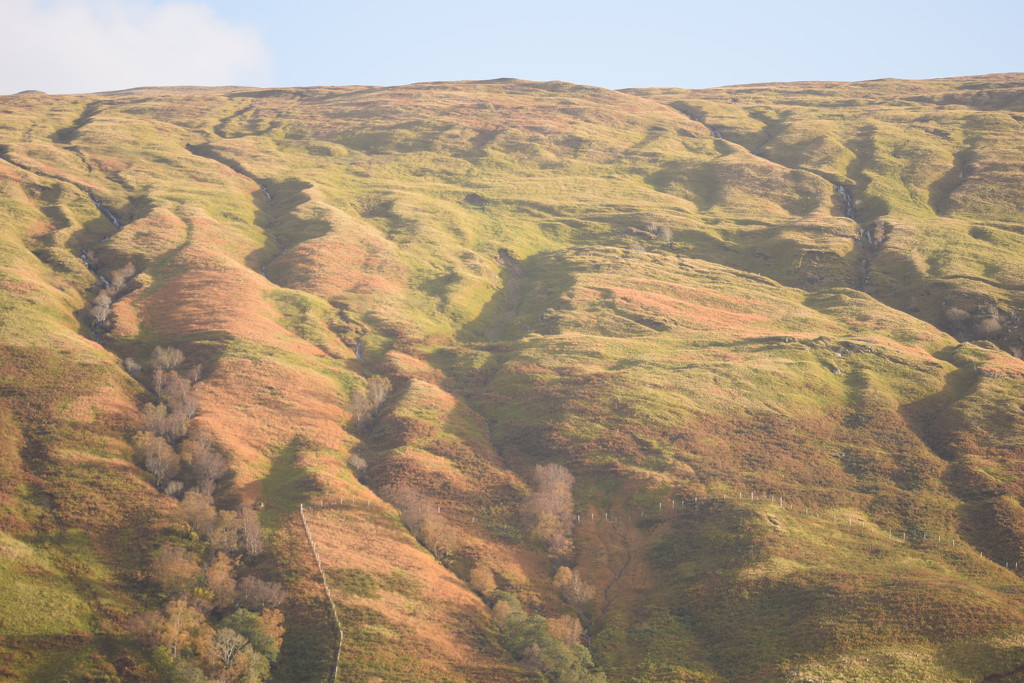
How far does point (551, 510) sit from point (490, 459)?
15446 mm

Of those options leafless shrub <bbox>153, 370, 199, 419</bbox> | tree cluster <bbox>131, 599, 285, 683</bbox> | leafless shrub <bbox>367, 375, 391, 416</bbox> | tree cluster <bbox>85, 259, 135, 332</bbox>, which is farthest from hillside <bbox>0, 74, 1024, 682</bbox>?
tree cluster <bbox>85, 259, 135, 332</bbox>

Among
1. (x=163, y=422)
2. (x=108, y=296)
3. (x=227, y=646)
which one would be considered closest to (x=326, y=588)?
(x=227, y=646)

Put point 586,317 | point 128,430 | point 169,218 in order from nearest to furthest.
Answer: point 128,430, point 586,317, point 169,218

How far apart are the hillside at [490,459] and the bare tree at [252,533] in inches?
38.8

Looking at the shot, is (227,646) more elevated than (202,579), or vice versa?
(202,579)

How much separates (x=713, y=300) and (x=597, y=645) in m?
96.0

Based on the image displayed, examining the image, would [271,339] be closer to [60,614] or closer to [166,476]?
[166,476]

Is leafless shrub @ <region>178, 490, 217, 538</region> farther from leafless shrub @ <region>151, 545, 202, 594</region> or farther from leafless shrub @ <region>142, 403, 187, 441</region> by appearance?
leafless shrub @ <region>142, 403, 187, 441</region>

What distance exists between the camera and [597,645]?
6588cm

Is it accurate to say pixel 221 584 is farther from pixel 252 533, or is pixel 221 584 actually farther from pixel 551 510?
pixel 551 510

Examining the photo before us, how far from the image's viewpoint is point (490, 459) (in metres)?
94.5

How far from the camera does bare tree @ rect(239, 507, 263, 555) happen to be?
2662 inches

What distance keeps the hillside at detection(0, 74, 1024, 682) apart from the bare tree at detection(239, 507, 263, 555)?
3.23ft

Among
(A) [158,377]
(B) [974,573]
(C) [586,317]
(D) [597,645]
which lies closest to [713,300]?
(C) [586,317]
